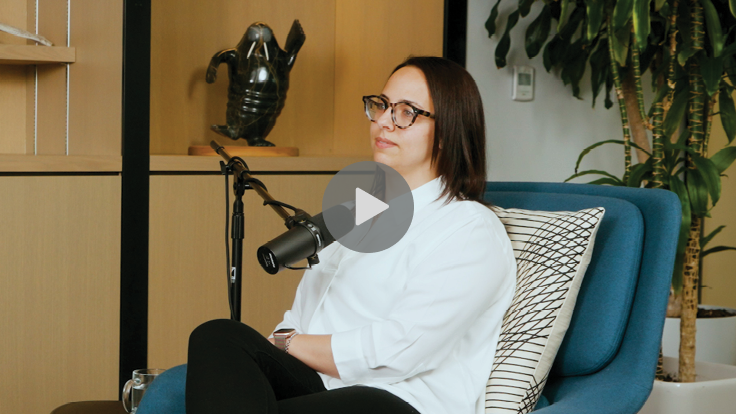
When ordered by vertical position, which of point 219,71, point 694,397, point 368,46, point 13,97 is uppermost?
point 368,46

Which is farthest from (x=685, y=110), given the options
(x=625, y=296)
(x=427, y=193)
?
(x=427, y=193)

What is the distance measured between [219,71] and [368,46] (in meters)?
0.56

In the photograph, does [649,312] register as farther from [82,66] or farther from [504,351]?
[82,66]

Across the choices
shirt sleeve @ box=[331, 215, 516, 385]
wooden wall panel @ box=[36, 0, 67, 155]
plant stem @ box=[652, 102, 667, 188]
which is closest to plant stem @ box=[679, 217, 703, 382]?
plant stem @ box=[652, 102, 667, 188]

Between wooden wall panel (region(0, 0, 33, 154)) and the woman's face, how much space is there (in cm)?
124

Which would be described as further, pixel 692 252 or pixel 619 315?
pixel 692 252

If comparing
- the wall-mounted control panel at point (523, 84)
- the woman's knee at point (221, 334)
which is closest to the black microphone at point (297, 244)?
the woman's knee at point (221, 334)

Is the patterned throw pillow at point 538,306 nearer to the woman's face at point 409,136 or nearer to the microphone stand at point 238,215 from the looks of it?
the woman's face at point 409,136

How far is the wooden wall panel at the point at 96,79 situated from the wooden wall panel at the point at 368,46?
0.96 meters

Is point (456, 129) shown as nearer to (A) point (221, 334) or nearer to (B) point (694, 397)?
(A) point (221, 334)

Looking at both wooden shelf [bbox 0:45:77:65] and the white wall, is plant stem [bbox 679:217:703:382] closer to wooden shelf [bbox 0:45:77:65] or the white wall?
the white wall

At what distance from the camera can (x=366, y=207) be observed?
4.55ft

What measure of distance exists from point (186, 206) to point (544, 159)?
1.46m

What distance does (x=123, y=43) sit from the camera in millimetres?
1863
